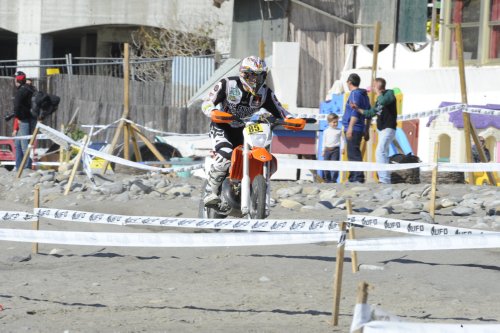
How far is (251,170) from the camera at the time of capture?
1072 centimetres

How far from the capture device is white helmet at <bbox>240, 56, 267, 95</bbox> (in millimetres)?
10852

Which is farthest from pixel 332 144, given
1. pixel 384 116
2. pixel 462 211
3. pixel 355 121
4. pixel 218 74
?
pixel 218 74

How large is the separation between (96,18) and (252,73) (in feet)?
95.0

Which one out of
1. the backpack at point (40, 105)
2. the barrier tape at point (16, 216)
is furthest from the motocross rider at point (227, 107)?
the backpack at point (40, 105)

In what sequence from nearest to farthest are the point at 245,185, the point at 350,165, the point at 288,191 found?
the point at 245,185, the point at 350,165, the point at 288,191

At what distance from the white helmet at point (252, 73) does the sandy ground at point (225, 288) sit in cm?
176

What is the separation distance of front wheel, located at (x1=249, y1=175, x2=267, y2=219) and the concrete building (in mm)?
26676

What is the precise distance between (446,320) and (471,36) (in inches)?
595

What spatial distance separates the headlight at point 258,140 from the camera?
10.6 m

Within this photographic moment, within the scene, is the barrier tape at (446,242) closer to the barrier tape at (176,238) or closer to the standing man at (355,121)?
the barrier tape at (176,238)

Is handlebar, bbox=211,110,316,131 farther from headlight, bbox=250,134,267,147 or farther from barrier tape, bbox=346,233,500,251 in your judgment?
barrier tape, bbox=346,233,500,251

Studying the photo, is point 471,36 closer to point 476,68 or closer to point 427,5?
point 476,68

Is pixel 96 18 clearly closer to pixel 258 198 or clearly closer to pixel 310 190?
pixel 310 190

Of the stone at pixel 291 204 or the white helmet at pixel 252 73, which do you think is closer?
the white helmet at pixel 252 73
